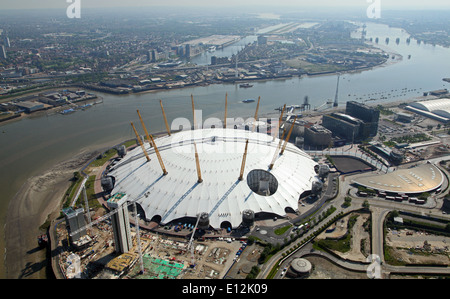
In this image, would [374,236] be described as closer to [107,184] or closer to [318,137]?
[318,137]

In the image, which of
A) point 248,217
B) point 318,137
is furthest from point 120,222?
point 318,137

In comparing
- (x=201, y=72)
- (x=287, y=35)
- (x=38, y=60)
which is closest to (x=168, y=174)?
(x=201, y=72)

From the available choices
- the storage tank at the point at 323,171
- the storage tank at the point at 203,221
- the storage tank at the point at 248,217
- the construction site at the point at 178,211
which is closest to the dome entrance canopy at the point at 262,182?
the construction site at the point at 178,211

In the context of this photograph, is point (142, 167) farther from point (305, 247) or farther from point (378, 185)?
point (378, 185)

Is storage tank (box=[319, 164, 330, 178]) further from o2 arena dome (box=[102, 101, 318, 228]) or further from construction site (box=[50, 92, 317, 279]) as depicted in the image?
construction site (box=[50, 92, 317, 279])

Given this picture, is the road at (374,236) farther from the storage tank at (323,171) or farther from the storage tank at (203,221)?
the storage tank at (203,221)

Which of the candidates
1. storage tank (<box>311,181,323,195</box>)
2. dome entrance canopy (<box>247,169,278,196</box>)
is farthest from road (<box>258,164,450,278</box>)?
dome entrance canopy (<box>247,169,278,196</box>)
